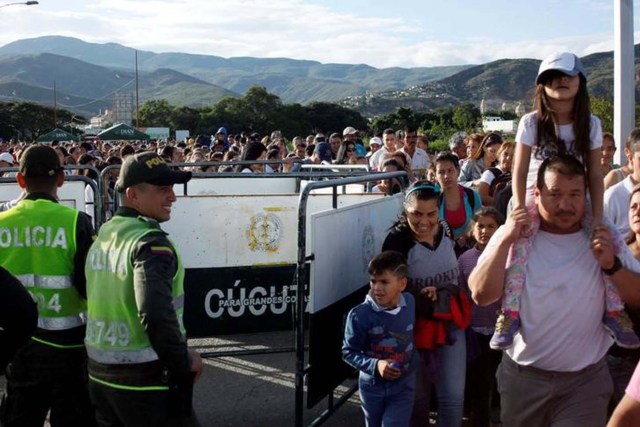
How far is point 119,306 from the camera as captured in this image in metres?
3.62

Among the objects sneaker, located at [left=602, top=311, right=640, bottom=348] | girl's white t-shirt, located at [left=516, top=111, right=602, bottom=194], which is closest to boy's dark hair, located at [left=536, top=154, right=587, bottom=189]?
girl's white t-shirt, located at [left=516, top=111, right=602, bottom=194]

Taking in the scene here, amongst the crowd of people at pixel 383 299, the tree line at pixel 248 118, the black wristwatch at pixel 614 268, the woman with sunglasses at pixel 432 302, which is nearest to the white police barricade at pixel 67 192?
the crowd of people at pixel 383 299

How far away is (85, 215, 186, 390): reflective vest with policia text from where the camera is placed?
11.8ft

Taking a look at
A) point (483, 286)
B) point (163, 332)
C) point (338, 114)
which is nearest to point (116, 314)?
point (163, 332)

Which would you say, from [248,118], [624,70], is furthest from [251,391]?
[248,118]

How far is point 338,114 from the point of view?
77.2 metres

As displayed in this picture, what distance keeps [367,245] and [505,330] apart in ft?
7.92

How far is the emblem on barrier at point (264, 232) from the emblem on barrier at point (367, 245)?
112 cm

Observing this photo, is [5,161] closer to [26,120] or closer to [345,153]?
[345,153]

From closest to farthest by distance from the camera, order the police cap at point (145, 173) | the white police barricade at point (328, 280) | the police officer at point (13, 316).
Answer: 1. the police officer at point (13, 316)
2. the police cap at point (145, 173)
3. the white police barricade at point (328, 280)

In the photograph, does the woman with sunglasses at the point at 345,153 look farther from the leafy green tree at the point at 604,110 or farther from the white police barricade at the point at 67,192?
the leafy green tree at the point at 604,110

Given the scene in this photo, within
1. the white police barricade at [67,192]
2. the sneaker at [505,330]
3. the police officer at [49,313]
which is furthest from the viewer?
the white police barricade at [67,192]

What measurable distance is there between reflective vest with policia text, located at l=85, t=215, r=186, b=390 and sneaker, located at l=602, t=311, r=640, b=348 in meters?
1.99

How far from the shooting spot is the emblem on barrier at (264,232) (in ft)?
22.3
